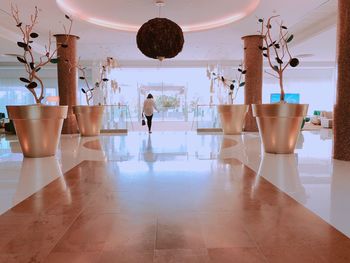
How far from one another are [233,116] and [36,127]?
6.42m

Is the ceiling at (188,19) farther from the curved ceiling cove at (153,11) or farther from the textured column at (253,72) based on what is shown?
the textured column at (253,72)

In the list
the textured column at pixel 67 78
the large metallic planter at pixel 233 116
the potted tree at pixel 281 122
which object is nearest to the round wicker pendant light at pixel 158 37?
the potted tree at pixel 281 122

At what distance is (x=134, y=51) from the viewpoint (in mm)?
14914

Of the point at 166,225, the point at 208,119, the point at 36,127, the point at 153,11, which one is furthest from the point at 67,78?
the point at 166,225

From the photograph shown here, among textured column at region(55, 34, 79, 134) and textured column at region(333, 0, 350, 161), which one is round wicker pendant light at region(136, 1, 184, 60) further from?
textured column at region(55, 34, 79, 134)

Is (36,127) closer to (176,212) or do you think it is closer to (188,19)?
(176,212)

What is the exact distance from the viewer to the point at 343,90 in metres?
5.11

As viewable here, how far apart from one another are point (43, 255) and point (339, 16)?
5.50 meters

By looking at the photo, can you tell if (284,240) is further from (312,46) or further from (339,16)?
(312,46)

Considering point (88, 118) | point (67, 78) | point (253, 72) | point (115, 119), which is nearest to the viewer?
point (88, 118)

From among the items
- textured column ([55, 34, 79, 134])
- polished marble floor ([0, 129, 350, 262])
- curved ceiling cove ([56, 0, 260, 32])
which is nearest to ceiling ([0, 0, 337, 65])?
curved ceiling cove ([56, 0, 260, 32])

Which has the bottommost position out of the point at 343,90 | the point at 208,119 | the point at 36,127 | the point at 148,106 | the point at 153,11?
the point at 208,119

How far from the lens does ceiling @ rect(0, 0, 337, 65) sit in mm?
8414

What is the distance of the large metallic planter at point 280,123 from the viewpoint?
544 cm
